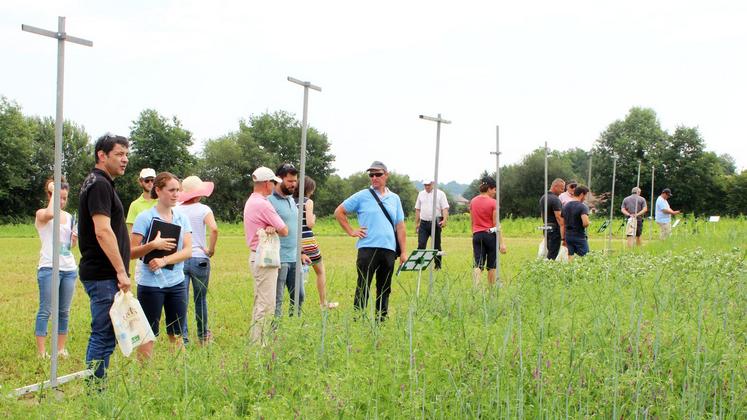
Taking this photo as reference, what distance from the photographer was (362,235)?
754cm

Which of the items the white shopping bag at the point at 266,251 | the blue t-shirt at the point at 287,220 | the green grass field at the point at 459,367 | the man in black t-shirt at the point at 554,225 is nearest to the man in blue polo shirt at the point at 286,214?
the blue t-shirt at the point at 287,220

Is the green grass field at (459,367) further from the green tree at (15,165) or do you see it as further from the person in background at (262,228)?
the green tree at (15,165)

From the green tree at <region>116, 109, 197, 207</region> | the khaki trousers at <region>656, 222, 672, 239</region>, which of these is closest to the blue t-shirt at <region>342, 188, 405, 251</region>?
the khaki trousers at <region>656, 222, 672, 239</region>

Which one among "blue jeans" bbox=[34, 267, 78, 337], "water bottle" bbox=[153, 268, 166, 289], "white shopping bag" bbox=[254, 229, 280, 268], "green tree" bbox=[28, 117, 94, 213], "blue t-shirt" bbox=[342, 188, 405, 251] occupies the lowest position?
"blue jeans" bbox=[34, 267, 78, 337]

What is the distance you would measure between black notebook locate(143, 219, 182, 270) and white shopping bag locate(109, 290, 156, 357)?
92 centimetres

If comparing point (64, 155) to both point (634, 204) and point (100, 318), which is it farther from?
point (100, 318)

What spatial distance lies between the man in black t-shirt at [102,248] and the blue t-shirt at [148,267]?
77cm

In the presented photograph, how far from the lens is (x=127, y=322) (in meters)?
4.67

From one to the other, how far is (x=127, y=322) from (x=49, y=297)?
2118mm

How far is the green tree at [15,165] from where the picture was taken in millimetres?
49688

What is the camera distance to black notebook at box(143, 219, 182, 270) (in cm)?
563

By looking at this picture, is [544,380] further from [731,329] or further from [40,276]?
[40,276]

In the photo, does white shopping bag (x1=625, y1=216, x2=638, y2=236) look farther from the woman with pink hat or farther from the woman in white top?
the woman in white top

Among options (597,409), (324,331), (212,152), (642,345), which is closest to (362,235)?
(324,331)
